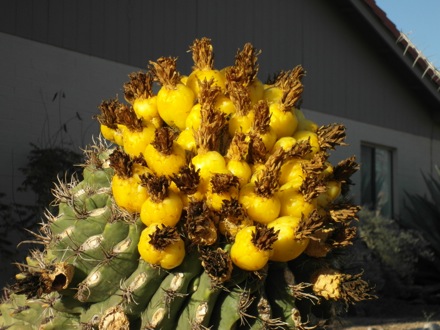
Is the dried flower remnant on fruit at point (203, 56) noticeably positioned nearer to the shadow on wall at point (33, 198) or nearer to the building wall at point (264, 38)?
the shadow on wall at point (33, 198)

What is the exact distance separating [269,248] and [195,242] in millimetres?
256

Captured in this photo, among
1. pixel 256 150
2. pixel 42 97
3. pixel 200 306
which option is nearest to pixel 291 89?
pixel 256 150

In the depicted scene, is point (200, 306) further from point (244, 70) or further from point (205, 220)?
point (244, 70)

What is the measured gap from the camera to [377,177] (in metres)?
16.0

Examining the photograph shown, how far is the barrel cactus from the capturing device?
96.9 inches

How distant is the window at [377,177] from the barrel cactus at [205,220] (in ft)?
40.7

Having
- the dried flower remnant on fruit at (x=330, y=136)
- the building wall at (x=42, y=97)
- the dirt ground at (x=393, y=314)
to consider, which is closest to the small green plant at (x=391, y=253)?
the dirt ground at (x=393, y=314)

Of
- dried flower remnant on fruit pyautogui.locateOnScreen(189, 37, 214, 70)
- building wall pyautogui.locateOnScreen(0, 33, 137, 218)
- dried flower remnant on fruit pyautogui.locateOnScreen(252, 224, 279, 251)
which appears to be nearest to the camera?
dried flower remnant on fruit pyautogui.locateOnScreen(252, 224, 279, 251)

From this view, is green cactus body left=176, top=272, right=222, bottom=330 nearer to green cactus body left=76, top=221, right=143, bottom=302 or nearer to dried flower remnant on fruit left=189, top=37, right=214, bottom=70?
green cactus body left=76, top=221, right=143, bottom=302

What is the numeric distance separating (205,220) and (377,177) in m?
13.9

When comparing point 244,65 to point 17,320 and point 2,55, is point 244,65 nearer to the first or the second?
point 17,320

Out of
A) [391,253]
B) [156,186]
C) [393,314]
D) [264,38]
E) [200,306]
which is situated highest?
[264,38]

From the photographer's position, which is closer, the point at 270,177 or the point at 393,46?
the point at 270,177

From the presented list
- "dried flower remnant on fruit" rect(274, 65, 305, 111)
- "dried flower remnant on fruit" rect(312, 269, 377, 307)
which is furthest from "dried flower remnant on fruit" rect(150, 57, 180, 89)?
"dried flower remnant on fruit" rect(312, 269, 377, 307)
